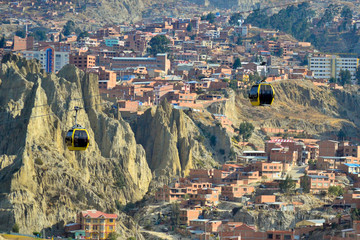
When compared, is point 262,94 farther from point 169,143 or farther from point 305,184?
point 169,143

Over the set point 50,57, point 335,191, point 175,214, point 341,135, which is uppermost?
point 50,57

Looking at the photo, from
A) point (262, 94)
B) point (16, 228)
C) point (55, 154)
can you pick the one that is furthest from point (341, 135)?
point (262, 94)

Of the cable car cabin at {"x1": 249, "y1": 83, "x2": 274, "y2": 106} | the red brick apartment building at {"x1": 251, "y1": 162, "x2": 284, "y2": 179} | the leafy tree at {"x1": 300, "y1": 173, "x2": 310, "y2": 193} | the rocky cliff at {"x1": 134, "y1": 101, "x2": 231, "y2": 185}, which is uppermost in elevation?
the cable car cabin at {"x1": 249, "y1": 83, "x2": 274, "y2": 106}

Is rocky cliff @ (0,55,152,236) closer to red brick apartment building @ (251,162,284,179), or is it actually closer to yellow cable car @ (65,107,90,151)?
red brick apartment building @ (251,162,284,179)

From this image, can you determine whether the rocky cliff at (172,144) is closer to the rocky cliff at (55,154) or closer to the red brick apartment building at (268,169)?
the rocky cliff at (55,154)

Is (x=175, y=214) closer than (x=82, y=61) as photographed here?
Yes

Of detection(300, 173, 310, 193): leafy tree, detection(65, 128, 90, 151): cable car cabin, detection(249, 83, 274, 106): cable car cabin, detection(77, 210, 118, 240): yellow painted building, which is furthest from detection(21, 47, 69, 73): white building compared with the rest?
detection(249, 83, 274, 106): cable car cabin

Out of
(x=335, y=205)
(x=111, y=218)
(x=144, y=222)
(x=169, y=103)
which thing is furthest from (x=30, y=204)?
(x=169, y=103)
